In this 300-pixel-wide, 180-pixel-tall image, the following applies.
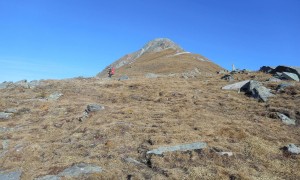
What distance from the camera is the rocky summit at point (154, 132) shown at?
12.1 metres

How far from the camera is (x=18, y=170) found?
40.8ft

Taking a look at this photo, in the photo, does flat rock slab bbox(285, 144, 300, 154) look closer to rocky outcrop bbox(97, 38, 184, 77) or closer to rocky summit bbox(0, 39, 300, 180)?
rocky summit bbox(0, 39, 300, 180)

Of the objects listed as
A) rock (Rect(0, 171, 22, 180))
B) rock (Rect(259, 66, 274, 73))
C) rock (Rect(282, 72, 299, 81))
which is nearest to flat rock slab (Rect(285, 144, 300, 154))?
rock (Rect(0, 171, 22, 180))

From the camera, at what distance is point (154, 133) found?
16.0m

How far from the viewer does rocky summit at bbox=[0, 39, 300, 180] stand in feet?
39.5

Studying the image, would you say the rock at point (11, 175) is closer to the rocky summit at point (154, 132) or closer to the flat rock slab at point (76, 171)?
the rocky summit at point (154, 132)

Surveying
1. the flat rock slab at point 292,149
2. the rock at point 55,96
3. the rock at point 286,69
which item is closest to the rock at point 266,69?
the rock at point 286,69

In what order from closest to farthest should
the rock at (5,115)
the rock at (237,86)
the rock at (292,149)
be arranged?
the rock at (292,149) < the rock at (5,115) < the rock at (237,86)

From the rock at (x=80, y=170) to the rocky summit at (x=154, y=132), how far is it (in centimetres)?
4

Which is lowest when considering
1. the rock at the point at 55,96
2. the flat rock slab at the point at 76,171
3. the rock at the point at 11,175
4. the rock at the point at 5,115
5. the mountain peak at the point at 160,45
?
the rock at the point at 11,175

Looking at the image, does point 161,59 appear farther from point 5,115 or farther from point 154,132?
point 154,132

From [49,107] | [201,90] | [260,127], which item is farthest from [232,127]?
[49,107]

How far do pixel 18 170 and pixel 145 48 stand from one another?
9667 cm

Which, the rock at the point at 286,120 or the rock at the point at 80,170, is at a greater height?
the rock at the point at 286,120
